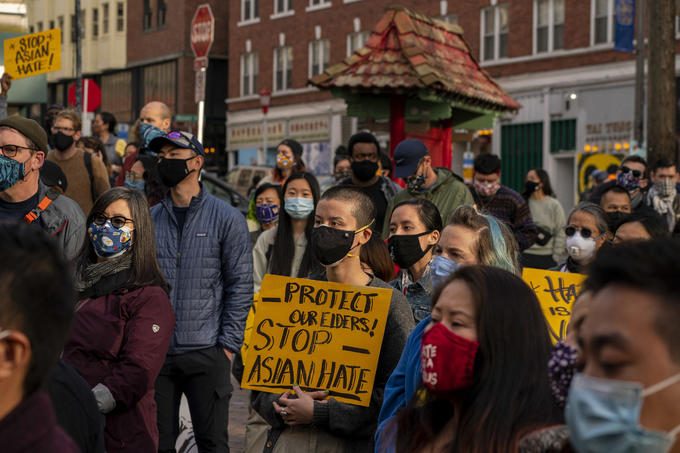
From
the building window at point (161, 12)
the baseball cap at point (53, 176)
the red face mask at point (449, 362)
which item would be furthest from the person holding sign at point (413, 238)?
the building window at point (161, 12)

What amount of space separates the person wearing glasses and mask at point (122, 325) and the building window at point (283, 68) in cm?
4063

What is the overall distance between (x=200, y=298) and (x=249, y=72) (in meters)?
42.5

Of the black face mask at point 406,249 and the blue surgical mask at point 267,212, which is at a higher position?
the blue surgical mask at point 267,212

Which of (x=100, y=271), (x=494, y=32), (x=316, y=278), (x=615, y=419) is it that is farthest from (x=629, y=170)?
(x=494, y=32)

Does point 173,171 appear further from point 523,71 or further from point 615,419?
point 523,71

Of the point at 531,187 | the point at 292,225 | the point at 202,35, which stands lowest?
the point at 292,225

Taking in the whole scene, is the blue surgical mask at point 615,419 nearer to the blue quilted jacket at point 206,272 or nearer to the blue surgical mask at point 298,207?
the blue quilted jacket at point 206,272

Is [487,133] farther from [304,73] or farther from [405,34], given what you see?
[405,34]

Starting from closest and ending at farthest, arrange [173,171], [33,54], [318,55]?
[173,171], [33,54], [318,55]

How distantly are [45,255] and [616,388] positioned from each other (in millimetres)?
1206

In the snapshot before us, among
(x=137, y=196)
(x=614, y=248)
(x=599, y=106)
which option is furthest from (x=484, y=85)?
(x=599, y=106)

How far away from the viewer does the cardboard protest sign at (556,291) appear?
19.2ft

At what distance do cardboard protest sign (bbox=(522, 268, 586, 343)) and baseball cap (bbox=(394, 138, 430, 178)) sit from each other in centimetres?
251

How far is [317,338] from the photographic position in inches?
193
